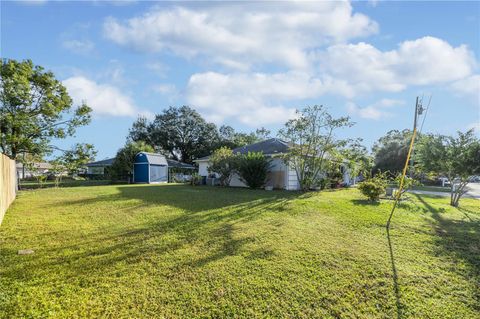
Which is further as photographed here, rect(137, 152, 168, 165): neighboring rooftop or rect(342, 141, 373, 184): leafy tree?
rect(137, 152, 168, 165): neighboring rooftop

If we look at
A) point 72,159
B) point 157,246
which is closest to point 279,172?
point 72,159

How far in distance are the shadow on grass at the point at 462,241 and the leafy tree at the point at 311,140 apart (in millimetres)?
7376

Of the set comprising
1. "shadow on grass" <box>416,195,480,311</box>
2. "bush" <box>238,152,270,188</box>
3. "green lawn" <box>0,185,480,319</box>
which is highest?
"bush" <box>238,152,270,188</box>

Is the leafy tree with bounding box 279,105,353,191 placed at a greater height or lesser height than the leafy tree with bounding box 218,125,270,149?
lesser

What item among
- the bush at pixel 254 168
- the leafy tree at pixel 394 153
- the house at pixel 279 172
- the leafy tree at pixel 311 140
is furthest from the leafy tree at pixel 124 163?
the leafy tree at pixel 394 153

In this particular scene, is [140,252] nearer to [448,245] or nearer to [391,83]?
[448,245]

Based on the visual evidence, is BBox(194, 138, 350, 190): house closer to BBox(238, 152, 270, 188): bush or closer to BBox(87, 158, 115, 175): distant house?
BBox(238, 152, 270, 188): bush

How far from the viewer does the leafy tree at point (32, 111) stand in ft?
49.3

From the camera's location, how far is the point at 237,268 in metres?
4.20

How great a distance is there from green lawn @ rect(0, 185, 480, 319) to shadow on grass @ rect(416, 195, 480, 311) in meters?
0.03

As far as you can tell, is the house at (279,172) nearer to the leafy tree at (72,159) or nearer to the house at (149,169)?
the leafy tree at (72,159)

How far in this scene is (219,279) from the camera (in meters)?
3.84

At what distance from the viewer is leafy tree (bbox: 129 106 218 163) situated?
41375mm

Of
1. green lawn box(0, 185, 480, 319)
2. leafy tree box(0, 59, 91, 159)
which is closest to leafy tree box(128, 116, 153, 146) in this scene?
leafy tree box(0, 59, 91, 159)
